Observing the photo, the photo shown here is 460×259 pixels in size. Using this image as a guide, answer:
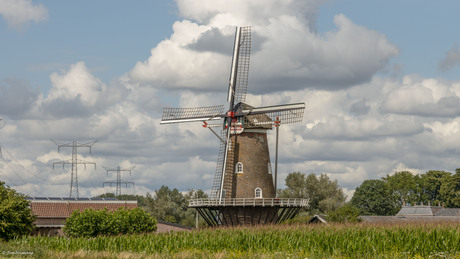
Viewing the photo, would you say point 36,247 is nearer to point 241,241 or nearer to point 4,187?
point 241,241

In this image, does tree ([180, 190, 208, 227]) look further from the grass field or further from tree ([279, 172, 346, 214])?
the grass field

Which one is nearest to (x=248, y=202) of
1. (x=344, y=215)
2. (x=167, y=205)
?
(x=344, y=215)

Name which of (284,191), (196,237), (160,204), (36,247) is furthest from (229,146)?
(160,204)

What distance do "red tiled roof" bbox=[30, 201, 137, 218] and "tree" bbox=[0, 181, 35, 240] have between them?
1623cm

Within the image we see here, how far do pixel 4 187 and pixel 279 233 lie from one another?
2534 cm

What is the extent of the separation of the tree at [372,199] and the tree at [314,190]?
19120 millimetres

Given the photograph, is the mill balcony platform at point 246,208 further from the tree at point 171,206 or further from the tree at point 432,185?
the tree at point 432,185

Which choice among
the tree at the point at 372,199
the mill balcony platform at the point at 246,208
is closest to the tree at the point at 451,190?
the tree at the point at 372,199

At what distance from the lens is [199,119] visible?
6144cm

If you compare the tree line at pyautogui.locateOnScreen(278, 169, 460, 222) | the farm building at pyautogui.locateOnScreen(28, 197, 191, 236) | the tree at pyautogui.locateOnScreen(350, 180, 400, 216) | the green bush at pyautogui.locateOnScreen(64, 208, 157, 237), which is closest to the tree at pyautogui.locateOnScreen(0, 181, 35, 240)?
the green bush at pyautogui.locateOnScreen(64, 208, 157, 237)

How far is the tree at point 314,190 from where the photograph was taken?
352 ft

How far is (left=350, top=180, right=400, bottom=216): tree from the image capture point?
126375mm

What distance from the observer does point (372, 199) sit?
127m

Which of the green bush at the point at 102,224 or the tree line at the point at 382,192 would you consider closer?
the green bush at the point at 102,224
